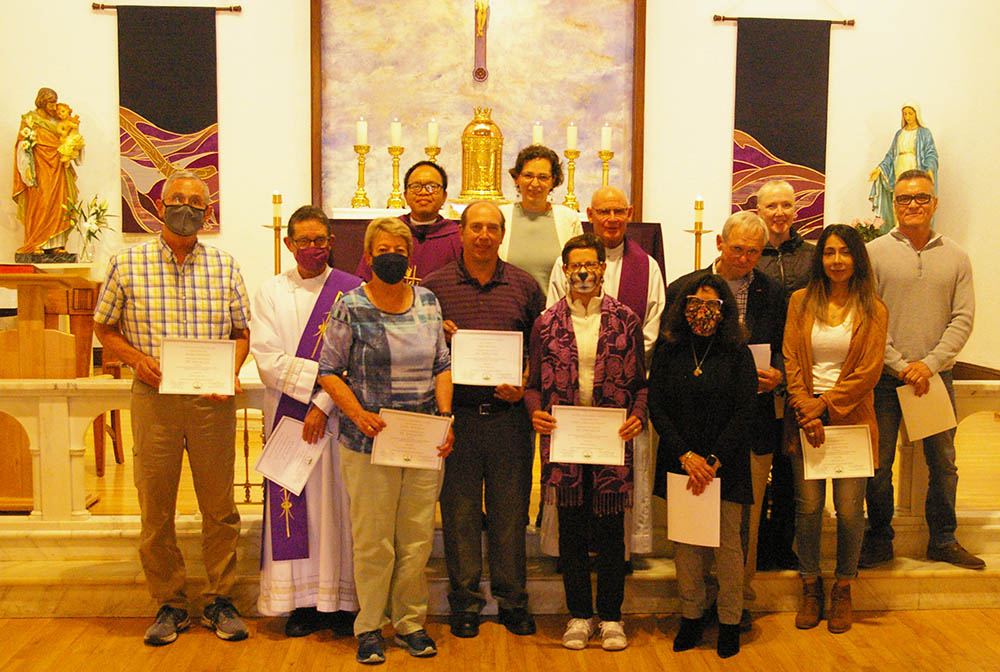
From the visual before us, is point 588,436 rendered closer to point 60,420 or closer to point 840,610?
point 840,610

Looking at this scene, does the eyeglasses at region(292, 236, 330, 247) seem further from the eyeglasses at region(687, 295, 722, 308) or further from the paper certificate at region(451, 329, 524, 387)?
the eyeglasses at region(687, 295, 722, 308)

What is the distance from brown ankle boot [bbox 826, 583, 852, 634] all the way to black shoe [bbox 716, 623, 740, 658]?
485mm

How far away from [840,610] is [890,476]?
0.66 meters

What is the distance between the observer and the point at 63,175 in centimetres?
825

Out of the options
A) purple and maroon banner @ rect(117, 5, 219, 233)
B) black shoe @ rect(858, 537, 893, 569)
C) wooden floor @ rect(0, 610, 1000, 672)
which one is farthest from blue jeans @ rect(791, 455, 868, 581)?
purple and maroon banner @ rect(117, 5, 219, 233)

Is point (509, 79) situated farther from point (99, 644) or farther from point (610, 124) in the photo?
point (99, 644)

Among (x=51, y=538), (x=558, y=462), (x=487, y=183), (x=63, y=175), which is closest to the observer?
(x=558, y=462)

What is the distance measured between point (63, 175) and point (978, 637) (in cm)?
800

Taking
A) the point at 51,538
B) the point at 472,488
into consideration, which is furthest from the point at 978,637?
the point at 51,538

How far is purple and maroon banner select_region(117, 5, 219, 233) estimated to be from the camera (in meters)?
8.30

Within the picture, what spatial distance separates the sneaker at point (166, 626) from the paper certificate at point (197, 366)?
894 mm

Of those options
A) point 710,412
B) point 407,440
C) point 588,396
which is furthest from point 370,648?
point 710,412

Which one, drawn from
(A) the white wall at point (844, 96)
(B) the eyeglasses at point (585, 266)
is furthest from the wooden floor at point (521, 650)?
(A) the white wall at point (844, 96)

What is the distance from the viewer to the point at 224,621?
11.3 ft
